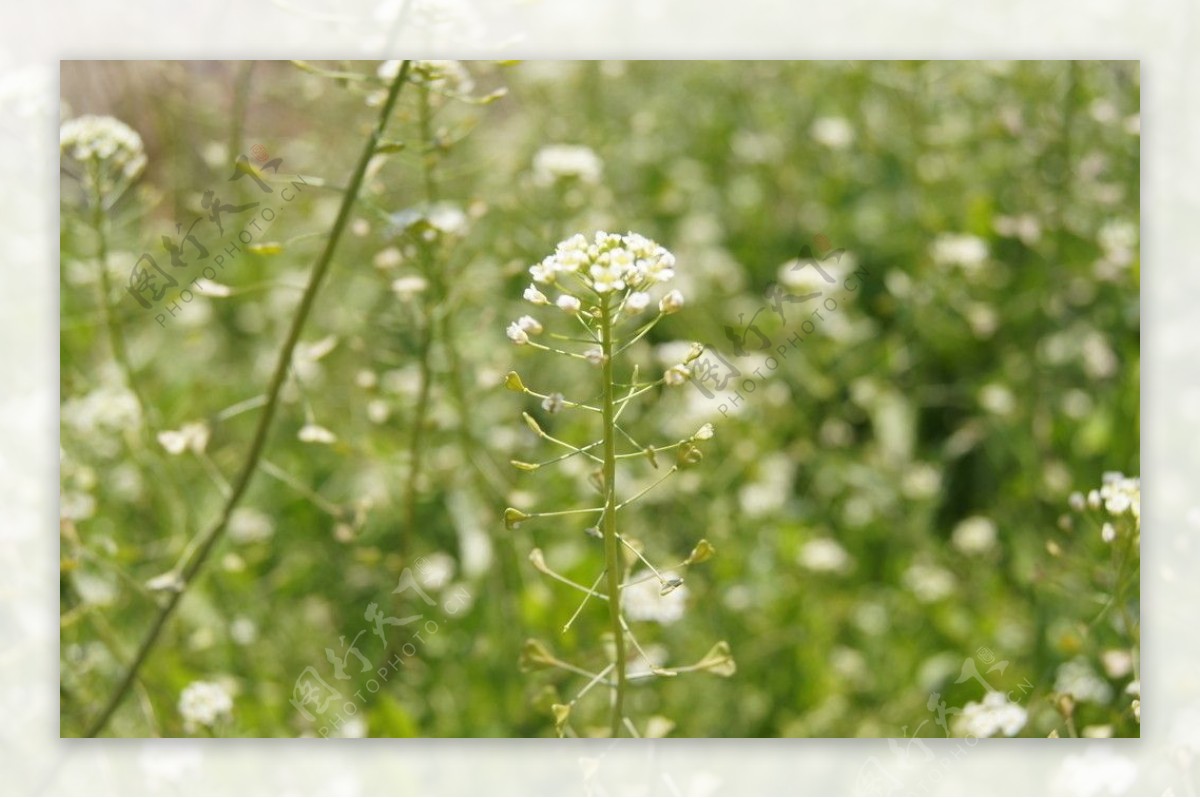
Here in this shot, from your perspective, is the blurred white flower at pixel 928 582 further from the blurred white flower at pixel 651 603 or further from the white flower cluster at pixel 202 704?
the white flower cluster at pixel 202 704

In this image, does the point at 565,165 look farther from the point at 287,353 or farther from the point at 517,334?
the point at 517,334

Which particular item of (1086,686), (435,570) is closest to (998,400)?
(1086,686)

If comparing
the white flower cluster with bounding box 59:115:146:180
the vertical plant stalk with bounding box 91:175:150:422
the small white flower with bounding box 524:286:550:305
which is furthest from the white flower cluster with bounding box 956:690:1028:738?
the white flower cluster with bounding box 59:115:146:180

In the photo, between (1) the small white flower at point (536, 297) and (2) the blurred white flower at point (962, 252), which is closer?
(1) the small white flower at point (536, 297)

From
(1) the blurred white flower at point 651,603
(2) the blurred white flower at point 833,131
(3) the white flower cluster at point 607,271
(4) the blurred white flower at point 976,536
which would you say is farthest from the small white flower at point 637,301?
(2) the blurred white flower at point 833,131

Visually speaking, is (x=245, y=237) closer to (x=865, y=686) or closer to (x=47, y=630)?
(x=47, y=630)

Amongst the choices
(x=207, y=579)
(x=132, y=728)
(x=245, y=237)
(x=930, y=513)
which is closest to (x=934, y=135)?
(x=930, y=513)

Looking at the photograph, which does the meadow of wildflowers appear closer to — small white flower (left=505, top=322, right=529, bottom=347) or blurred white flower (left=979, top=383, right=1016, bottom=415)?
blurred white flower (left=979, top=383, right=1016, bottom=415)

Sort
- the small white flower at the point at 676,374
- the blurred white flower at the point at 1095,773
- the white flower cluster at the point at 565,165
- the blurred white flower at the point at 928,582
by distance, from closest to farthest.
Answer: the small white flower at the point at 676,374 → the blurred white flower at the point at 1095,773 → the white flower cluster at the point at 565,165 → the blurred white flower at the point at 928,582
